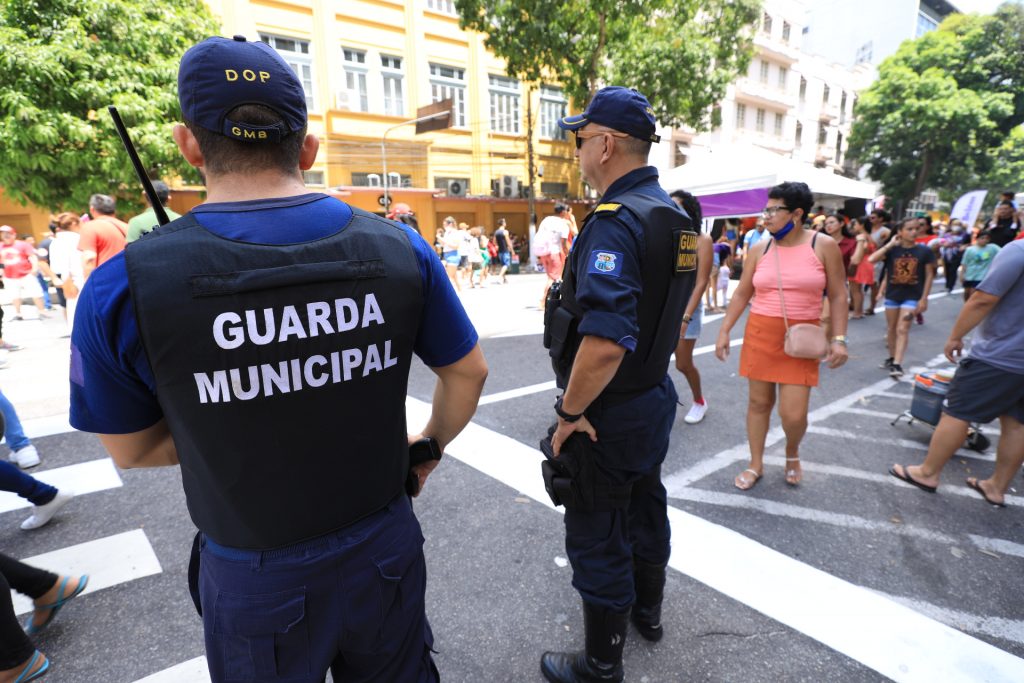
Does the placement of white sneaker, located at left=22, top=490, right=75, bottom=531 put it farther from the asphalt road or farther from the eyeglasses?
the eyeglasses

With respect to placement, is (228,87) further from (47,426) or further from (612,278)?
(47,426)

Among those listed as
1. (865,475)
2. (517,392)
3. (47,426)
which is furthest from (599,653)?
(47,426)

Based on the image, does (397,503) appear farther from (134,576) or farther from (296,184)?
(134,576)

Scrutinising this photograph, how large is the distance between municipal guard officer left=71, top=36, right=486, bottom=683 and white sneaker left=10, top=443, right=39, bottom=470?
3738 mm

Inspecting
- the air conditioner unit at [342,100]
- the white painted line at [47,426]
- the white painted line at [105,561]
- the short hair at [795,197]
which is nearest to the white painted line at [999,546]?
the short hair at [795,197]

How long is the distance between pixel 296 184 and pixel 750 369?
3.12m

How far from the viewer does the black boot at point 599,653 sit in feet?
6.27

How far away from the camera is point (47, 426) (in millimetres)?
4582

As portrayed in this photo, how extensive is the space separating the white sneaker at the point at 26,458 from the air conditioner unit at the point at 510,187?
22898 mm

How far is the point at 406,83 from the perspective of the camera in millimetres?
22688

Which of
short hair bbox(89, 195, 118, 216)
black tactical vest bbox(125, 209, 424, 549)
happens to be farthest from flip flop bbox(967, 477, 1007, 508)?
short hair bbox(89, 195, 118, 216)

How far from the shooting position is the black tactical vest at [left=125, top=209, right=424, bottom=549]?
96 cm

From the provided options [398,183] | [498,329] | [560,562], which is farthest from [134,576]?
[398,183]

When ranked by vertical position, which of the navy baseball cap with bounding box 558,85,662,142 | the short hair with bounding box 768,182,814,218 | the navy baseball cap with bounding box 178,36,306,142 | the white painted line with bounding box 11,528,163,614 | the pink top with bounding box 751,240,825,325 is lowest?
the white painted line with bounding box 11,528,163,614
